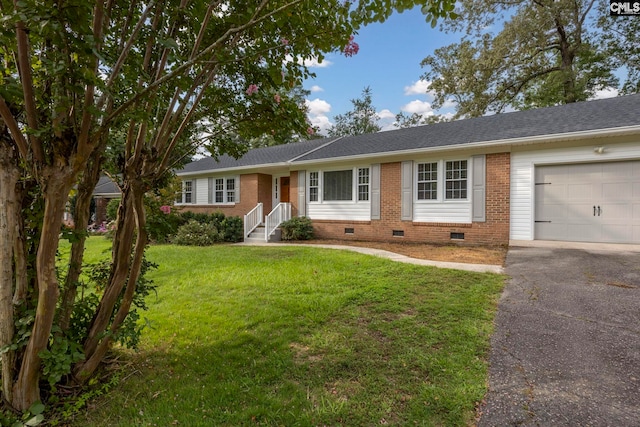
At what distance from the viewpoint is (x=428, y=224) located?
33.9 ft

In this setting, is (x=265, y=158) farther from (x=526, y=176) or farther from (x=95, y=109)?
(x=95, y=109)

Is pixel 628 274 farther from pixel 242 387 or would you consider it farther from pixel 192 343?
pixel 192 343

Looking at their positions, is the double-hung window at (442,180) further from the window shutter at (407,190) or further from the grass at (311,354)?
the grass at (311,354)

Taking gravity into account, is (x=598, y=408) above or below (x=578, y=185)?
below

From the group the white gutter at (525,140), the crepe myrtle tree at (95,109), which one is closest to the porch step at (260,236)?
the white gutter at (525,140)

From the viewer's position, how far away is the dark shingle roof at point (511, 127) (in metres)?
8.15

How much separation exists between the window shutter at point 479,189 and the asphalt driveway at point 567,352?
157 inches

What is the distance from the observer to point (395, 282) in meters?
5.23

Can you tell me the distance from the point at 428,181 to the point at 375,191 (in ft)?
6.00

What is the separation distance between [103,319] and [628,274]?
7471 millimetres

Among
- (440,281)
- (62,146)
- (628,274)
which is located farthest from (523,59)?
(62,146)

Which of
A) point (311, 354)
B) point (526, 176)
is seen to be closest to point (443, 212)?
point (526, 176)

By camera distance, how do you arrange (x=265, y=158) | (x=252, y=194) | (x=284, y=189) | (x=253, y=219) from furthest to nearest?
(x=265, y=158), (x=284, y=189), (x=252, y=194), (x=253, y=219)

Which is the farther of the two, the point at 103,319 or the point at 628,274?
the point at 628,274
